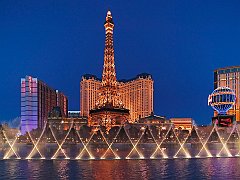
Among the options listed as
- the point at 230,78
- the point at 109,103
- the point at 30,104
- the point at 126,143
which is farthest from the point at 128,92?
the point at 126,143

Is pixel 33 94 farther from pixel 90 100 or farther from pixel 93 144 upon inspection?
pixel 90 100

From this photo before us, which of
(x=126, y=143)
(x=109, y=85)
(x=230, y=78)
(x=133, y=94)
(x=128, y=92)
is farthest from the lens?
(x=128, y=92)

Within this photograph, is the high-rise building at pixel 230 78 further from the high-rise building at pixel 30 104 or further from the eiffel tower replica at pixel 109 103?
the high-rise building at pixel 30 104

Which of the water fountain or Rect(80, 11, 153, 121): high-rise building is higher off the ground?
Rect(80, 11, 153, 121): high-rise building

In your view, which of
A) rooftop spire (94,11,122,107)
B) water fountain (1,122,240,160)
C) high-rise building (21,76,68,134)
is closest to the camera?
water fountain (1,122,240,160)

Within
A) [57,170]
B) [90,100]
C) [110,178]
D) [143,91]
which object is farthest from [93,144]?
[90,100]

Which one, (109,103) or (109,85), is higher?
(109,85)

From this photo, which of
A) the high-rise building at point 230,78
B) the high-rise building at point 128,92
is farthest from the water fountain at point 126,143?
the high-rise building at point 230,78

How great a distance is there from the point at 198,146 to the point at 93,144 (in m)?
16.3

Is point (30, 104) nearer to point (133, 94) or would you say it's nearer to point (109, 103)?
point (109, 103)

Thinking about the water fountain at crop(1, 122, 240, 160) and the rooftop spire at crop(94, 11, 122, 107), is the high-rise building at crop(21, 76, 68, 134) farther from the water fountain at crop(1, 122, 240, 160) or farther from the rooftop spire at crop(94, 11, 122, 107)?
the rooftop spire at crop(94, 11, 122, 107)

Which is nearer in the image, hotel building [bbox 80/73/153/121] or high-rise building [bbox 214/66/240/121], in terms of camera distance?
high-rise building [bbox 214/66/240/121]

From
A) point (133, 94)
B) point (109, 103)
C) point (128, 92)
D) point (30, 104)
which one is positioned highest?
point (128, 92)

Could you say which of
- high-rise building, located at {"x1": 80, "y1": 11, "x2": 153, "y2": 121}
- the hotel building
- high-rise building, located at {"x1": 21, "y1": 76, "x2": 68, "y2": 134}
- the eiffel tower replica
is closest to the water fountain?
the eiffel tower replica
